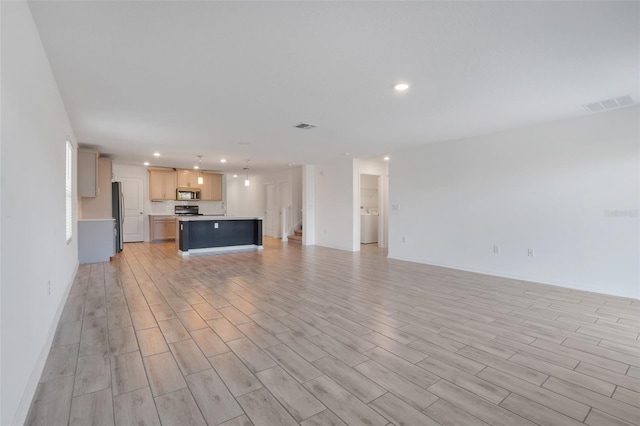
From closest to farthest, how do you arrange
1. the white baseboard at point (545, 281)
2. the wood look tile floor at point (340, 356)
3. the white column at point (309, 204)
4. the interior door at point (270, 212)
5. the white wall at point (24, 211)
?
the white wall at point (24, 211) < the wood look tile floor at point (340, 356) < the white baseboard at point (545, 281) < the white column at point (309, 204) < the interior door at point (270, 212)

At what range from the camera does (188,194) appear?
33.5 feet

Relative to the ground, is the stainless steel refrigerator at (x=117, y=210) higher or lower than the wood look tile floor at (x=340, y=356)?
higher

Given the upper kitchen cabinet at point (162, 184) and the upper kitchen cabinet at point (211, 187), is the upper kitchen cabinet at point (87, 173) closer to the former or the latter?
the upper kitchen cabinet at point (162, 184)

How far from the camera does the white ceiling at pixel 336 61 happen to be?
1998mm

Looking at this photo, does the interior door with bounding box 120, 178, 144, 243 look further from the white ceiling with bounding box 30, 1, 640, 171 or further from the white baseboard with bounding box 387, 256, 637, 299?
the white baseboard with bounding box 387, 256, 637, 299

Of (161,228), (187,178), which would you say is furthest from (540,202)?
(161,228)

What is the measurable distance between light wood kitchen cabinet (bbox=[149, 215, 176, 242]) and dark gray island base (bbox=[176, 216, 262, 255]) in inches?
82.6

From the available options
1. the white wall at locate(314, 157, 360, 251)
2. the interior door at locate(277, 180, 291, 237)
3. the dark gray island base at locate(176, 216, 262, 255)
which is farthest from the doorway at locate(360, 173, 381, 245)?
the dark gray island base at locate(176, 216, 262, 255)

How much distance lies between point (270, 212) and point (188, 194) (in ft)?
9.87

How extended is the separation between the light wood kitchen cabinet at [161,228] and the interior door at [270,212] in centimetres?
344

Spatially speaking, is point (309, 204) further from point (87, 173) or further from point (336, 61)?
point (336, 61)

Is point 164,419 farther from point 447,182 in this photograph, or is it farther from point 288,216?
point 288,216

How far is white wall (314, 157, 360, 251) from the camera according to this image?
316 inches

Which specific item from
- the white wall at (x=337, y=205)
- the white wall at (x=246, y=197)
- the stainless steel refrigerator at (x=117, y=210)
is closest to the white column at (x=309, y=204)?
the white wall at (x=337, y=205)
